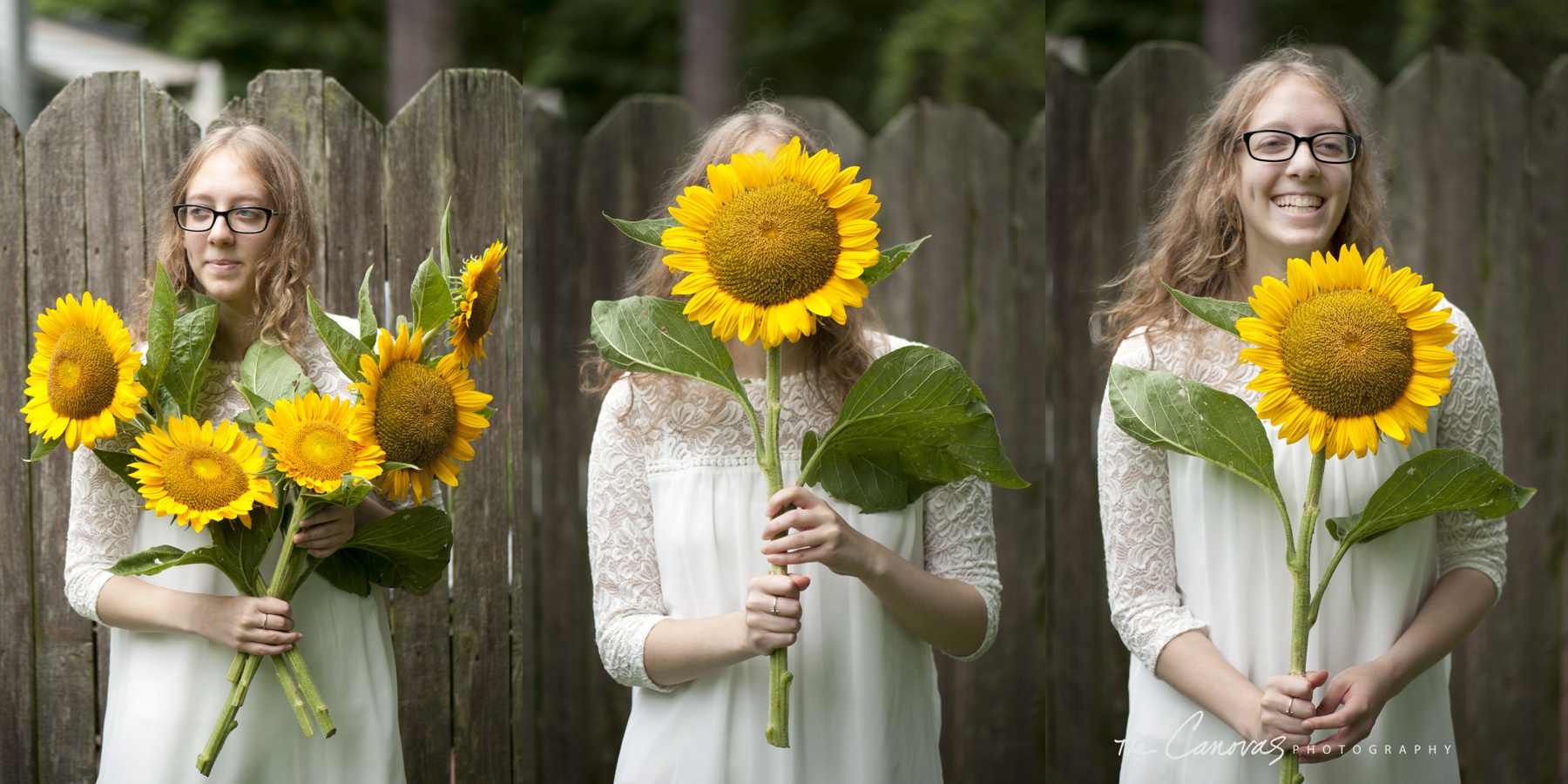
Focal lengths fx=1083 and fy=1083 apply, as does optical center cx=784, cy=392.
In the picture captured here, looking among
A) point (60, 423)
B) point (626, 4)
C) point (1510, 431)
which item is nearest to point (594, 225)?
point (626, 4)

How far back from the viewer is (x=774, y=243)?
117cm

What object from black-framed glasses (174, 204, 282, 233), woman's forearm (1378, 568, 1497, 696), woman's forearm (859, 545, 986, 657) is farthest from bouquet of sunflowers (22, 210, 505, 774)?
woman's forearm (1378, 568, 1497, 696)

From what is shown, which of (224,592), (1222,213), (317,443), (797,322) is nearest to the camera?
(797,322)

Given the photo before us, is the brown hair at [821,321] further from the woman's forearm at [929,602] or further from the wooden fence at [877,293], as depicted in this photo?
the wooden fence at [877,293]

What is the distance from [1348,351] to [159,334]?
1.53 metres

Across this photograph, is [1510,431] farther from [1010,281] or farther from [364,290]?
[364,290]

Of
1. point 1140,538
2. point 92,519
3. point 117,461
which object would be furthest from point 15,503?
point 1140,538

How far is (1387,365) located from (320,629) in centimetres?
159

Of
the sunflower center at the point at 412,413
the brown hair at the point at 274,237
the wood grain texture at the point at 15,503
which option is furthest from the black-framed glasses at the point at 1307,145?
the wood grain texture at the point at 15,503

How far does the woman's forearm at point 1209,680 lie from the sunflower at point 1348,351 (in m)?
0.38

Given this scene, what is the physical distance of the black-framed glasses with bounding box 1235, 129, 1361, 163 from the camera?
1.48 m

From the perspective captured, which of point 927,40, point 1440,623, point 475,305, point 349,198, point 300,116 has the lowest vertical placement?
point 1440,623

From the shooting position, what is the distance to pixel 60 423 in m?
1.48

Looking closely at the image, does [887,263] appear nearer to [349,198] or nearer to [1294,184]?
[1294,184]
